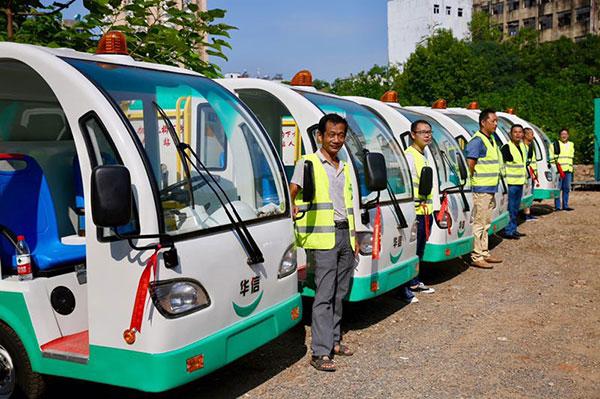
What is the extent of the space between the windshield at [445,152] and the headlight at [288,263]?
3.50m

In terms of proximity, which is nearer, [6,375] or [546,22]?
[6,375]

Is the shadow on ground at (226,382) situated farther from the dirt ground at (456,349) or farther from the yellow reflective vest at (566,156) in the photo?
the yellow reflective vest at (566,156)

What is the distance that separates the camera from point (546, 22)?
71.6 meters

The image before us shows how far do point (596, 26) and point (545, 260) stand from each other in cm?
6264

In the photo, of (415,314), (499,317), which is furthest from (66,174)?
(499,317)

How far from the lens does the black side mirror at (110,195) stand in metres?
3.52

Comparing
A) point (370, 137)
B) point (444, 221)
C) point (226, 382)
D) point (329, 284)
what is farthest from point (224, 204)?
point (444, 221)

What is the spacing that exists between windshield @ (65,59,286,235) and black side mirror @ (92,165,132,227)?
1.14 ft

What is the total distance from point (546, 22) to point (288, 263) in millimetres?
73850

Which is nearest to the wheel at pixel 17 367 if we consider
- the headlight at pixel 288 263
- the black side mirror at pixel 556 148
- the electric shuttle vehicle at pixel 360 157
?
the headlight at pixel 288 263

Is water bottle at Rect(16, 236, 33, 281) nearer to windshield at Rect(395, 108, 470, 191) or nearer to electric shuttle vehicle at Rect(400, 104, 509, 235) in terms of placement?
windshield at Rect(395, 108, 470, 191)

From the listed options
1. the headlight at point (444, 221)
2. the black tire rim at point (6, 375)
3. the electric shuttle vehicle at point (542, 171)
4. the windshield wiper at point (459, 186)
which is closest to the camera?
the black tire rim at point (6, 375)

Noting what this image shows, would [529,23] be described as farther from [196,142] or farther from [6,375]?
[6,375]

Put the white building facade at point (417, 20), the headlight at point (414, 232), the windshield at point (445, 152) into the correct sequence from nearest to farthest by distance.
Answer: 1. the headlight at point (414, 232)
2. the windshield at point (445, 152)
3. the white building facade at point (417, 20)
